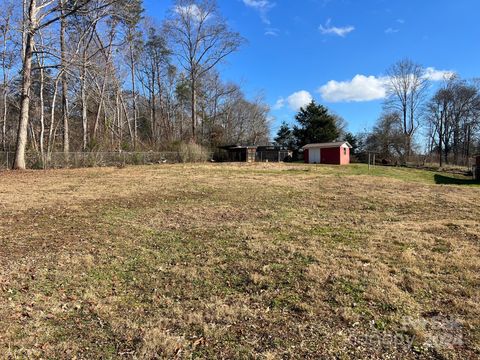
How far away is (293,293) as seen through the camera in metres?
3.81

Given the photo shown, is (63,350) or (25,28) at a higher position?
(25,28)

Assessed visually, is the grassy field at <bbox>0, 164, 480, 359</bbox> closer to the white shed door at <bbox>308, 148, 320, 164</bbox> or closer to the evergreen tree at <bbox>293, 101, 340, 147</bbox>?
the white shed door at <bbox>308, 148, 320, 164</bbox>

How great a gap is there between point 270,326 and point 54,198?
816 centimetres

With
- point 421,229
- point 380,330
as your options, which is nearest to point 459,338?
point 380,330

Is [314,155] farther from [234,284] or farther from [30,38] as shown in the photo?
[234,284]

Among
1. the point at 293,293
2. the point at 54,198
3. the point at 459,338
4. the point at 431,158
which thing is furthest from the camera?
the point at 431,158

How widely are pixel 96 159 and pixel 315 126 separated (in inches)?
1223

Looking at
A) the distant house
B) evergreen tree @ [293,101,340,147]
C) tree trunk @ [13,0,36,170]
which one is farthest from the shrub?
evergreen tree @ [293,101,340,147]

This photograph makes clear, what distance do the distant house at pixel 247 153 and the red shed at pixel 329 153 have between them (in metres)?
3.68

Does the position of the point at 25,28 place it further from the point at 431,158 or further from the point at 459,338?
the point at 431,158

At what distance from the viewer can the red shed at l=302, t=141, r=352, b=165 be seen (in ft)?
120

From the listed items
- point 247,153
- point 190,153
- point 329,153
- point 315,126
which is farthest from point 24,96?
point 315,126

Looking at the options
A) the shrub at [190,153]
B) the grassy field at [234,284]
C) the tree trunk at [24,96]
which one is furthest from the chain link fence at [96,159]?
the grassy field at [234,284]

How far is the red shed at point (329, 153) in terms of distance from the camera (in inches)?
1442
